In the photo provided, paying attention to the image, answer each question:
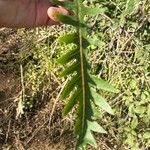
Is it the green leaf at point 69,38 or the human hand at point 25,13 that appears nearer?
the green leaf at point 69,38

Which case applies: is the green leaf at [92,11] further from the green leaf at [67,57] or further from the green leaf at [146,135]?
the green leaf at [146,135]

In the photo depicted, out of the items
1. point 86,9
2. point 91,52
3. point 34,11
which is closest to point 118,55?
point 91,52

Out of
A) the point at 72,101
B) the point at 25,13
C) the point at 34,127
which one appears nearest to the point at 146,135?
the point at 34,127

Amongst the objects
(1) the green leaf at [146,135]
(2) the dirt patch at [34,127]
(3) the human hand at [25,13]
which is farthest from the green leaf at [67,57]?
(2) the dirt patch at [34,127]

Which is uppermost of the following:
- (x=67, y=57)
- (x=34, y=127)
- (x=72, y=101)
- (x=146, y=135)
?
(x=67, y=57)

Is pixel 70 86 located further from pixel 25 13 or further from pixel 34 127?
pixel 34 127

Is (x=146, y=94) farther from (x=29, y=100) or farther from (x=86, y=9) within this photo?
(x=86, y=9)

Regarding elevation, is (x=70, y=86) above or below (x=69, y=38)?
below

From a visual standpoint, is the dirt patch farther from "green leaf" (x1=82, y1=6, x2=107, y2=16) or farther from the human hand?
"green leaf" (x1=82, y1=6, x2=107, y2=16)
